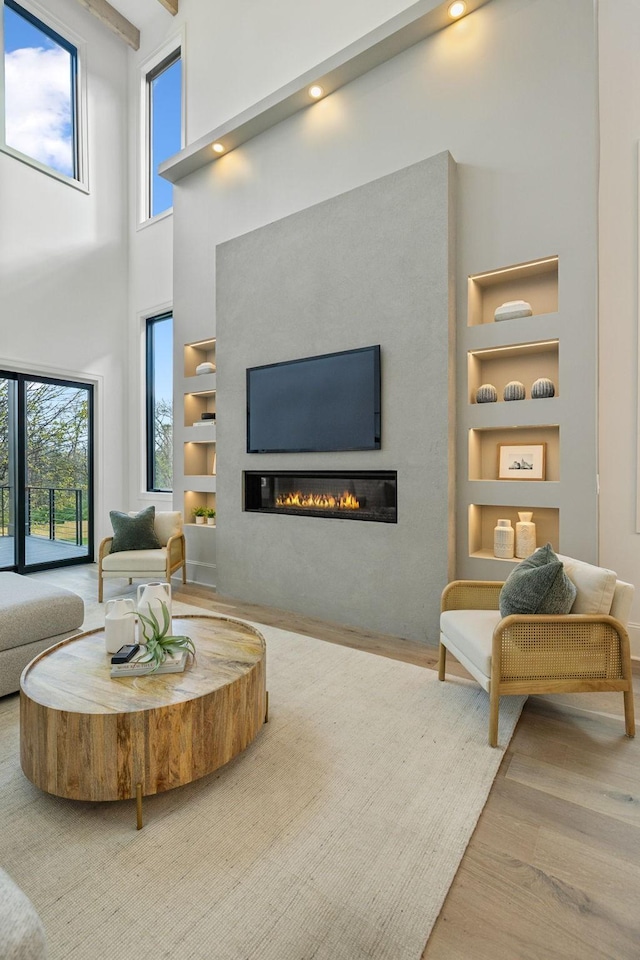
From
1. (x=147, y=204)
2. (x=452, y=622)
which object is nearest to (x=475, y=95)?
(x=452, y=622)

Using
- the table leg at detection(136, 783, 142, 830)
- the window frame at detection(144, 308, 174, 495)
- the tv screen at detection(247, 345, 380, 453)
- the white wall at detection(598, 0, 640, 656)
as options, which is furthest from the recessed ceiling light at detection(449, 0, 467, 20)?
the table leg at detection(136, 783, 142, 830)

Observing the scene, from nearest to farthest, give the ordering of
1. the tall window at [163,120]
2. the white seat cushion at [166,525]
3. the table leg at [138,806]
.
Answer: the table leg at [138,806] → the white seat cushion at [166,525] → the tall window at [163,120]

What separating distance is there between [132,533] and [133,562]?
324mm

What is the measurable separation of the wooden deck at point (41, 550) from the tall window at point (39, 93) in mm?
4010

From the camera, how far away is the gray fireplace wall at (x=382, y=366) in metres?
3.20

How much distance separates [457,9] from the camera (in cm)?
323

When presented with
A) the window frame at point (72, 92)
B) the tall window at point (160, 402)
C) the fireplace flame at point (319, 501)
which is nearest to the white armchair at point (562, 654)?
the fireplace flame at point (319, 501)

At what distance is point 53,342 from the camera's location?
530cm

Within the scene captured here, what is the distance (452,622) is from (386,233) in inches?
104

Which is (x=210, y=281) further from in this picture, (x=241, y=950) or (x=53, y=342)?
(x=241, y=950)

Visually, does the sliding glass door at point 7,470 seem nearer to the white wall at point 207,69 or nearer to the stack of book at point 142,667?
the white wall at point 207,69

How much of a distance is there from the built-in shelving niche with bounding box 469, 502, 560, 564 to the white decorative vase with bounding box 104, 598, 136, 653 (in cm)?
219

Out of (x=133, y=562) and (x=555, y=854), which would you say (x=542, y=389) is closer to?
(x=555, y=854)

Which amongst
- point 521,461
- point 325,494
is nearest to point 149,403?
point 325,494
